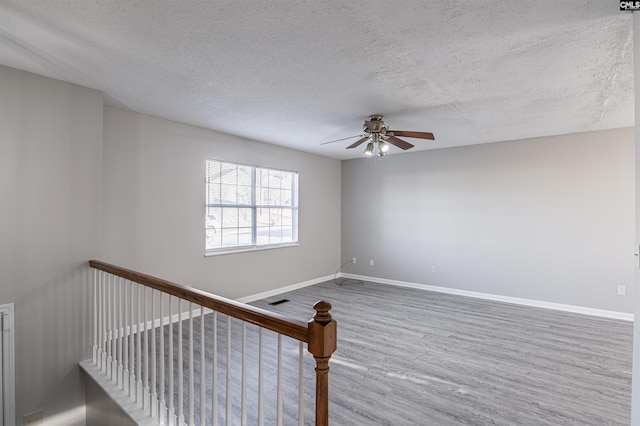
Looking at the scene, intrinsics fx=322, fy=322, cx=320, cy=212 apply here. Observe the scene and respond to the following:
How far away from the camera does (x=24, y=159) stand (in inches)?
97.7

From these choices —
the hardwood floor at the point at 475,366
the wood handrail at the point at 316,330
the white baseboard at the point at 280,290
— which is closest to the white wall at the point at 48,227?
the wood handrail at the point at 316,330

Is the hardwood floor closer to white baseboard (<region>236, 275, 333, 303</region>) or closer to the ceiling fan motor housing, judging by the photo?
white baseboard (<region>236, 275, 333, 303</region>)

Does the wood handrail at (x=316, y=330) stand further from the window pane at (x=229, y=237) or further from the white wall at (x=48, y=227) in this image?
the window pane at (x=229, y=237)

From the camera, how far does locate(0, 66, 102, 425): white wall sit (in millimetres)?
2436

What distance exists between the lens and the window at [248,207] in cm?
448

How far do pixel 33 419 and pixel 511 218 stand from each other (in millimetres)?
5953

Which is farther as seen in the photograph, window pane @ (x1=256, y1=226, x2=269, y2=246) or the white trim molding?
window pane @ (x1=256, y1=226, x2=269, y2=246)

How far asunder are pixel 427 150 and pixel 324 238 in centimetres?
255

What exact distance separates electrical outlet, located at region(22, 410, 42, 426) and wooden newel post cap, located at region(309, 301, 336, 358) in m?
2.78

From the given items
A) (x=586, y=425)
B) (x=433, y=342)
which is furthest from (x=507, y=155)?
(x=586, y=425)

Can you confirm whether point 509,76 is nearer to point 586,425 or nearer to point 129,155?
point 586,425

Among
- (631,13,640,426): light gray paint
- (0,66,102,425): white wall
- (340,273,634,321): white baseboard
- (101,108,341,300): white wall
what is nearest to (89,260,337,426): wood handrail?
(631,13,640,426): light gray paint

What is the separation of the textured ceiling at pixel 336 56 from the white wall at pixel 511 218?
38.6 inches

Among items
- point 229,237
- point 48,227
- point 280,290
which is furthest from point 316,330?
point 280,290
